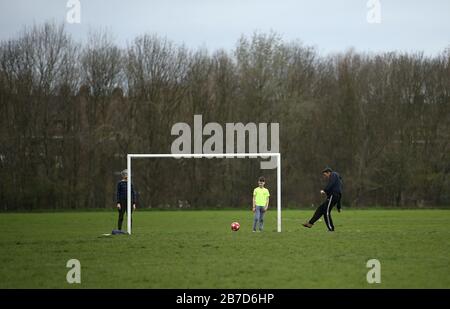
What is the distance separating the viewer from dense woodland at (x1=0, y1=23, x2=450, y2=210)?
62.1 m

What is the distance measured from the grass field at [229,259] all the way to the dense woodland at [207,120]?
36.8 metres

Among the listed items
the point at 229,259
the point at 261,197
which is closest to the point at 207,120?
the point at 261,197

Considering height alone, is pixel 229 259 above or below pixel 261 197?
below

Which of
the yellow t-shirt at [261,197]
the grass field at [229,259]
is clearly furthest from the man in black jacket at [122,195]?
the yellow t-shirt at [261,197]

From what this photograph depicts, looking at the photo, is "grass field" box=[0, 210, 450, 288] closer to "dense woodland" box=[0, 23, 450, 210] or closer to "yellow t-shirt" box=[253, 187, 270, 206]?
"yellow t-shirt" box=[253, 187, 270, 206]

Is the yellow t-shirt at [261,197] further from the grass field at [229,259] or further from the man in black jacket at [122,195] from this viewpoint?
the man in black jacket at [122,195]

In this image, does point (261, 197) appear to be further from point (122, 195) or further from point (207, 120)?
point (207, 120)

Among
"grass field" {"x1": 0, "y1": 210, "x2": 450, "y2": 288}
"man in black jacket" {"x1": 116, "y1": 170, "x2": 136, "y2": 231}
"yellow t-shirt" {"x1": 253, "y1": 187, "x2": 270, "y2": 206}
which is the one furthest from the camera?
"yellow t-shirt" {"x1": 253, "y1": 187, "x2": 270, "y2": 206}

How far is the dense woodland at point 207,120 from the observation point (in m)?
62.1

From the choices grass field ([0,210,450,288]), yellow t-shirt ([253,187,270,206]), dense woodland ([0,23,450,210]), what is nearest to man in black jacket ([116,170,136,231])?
grass field ([0,210,450,288])

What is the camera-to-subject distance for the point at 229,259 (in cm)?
1792

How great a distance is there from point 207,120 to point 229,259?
48475 millimetres

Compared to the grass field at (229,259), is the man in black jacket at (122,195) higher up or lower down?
higher up

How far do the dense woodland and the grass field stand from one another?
36805 millimetres
